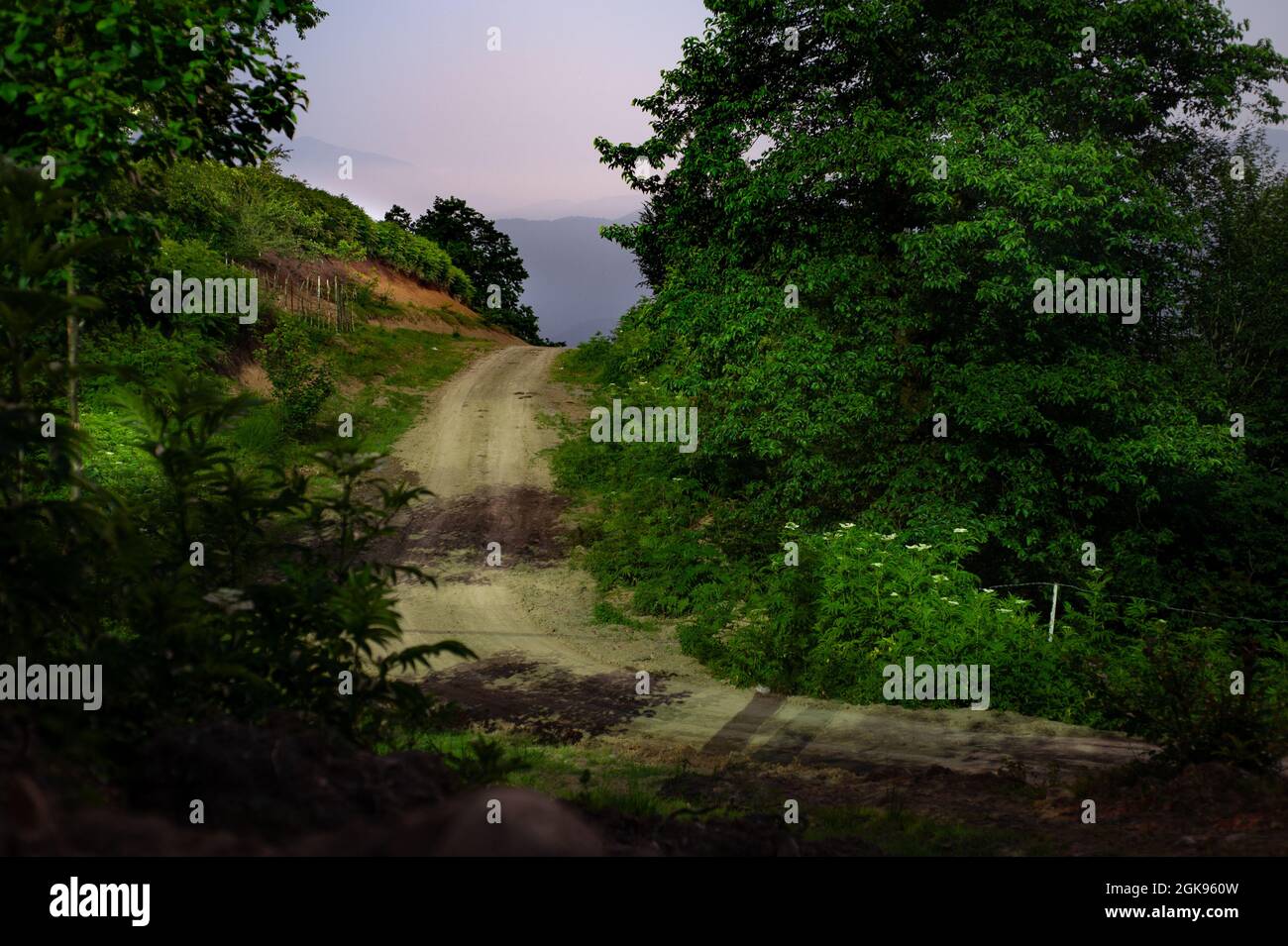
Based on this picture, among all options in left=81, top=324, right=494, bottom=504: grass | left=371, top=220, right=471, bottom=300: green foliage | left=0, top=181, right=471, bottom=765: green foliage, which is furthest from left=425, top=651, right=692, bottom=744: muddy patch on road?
left=371, top=220, right=471, bottom=300: green foliage

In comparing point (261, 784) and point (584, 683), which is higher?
point (261, 784)

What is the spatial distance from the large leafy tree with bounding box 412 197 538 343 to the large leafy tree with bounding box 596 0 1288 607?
1808 inches

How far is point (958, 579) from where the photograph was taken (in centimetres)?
1329

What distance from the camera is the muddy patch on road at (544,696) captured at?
11.1 metres

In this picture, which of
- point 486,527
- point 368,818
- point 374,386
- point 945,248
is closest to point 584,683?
point 486,527

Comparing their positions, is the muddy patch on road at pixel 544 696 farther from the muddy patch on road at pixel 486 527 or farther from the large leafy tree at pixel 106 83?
the large leafy tree at pixel 106 83

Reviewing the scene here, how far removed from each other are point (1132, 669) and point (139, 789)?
37.3ft

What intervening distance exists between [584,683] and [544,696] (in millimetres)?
837

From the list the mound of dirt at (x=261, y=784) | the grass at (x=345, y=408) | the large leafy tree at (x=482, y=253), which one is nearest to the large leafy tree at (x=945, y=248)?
the grass at (x=345, y=408)

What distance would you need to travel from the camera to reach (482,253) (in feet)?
210

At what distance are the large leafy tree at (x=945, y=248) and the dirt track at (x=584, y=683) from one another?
459 centimetres
